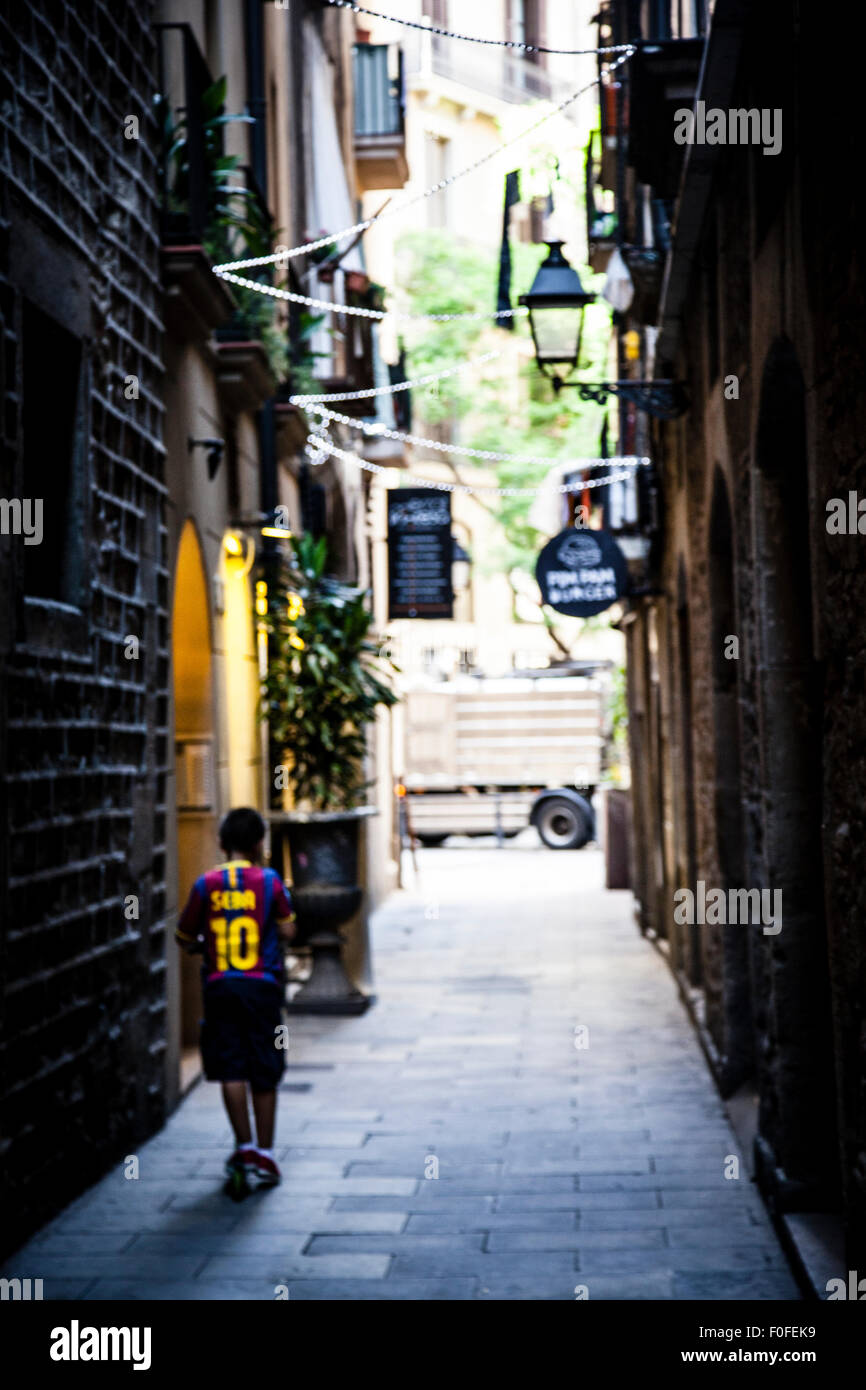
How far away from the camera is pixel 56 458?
25.3ft

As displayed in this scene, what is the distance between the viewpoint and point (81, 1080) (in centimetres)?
753

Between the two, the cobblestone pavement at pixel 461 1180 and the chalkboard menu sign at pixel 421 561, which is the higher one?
the chalkboard menu sign at pixel 421 561

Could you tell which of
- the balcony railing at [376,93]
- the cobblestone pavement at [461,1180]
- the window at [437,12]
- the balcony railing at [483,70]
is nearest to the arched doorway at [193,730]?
the cobblestone pavement at [461,1180]

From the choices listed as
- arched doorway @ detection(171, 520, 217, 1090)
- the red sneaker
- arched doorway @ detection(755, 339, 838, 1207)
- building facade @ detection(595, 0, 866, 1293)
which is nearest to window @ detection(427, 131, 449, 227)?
building facade @ detection(595, 0, 866, 1293)

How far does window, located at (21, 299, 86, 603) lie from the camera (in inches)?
297

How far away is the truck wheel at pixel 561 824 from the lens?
1141 inches

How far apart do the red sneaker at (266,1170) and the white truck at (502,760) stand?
21356mm

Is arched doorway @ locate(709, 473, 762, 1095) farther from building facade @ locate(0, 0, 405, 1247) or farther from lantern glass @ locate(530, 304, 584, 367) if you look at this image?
building facade @ locate(0, 0, 405, 1247)

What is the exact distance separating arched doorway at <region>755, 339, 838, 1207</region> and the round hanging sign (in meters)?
7.67

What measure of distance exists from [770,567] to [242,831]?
2.47m

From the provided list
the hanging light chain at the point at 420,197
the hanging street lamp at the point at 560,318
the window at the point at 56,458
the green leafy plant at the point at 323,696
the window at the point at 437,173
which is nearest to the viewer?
the window at the point at 56,458

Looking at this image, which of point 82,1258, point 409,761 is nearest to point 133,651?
point 82,1258

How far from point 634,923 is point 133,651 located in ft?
34.2

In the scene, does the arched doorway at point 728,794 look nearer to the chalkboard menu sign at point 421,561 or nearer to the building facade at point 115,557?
the building facade at point 115,557
